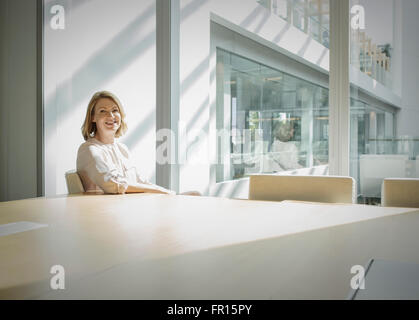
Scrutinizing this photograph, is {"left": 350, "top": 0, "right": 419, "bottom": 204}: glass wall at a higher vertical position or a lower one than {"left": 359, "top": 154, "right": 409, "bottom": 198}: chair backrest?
higher

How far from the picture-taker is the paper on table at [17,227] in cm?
123

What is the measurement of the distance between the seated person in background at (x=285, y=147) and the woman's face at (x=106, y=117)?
1775mm

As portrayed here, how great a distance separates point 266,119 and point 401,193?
202cm

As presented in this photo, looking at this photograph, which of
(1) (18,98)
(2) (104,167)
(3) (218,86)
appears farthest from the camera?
(3) (218,86)

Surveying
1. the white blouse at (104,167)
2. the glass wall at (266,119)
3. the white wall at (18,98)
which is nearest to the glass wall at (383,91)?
the glass wall at (266,119)

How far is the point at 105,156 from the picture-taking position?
2.51 m

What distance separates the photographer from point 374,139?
347 cm

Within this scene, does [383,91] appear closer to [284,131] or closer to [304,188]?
[284,131]

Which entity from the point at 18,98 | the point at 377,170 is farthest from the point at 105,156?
the point at 377,170

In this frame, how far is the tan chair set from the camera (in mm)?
2068

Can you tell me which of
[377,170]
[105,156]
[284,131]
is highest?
[284,131]

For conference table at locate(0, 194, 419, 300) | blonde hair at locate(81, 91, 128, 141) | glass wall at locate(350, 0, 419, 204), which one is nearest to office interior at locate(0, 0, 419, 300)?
glass wall at locate(350, 0, 419, 204)

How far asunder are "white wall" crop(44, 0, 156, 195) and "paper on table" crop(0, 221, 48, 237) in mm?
2199

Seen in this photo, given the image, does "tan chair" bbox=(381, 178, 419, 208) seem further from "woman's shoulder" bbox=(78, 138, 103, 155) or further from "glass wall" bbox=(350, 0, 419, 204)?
"woman's shoulder" bbox=(78, 138, 103, 155)
